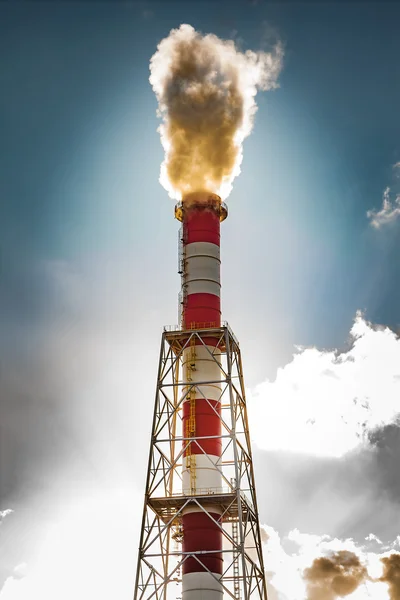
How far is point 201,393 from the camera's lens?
4844cm

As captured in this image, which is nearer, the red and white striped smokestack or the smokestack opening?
the red and white striped smokestack

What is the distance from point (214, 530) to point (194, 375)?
923cm

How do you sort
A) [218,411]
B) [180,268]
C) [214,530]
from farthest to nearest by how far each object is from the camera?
[180,268] → [218,411] → [214,530]

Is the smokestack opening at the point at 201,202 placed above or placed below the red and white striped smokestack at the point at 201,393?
above

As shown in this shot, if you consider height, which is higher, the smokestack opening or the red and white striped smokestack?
the smokestack opening

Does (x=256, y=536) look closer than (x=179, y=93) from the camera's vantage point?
Yes

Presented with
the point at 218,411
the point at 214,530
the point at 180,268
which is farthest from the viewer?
the point at 180,268

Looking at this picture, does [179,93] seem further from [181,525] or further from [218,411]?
[181,525]

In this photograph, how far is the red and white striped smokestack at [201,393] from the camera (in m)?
45.5

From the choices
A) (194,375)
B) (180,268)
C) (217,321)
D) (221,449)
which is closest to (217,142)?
(180,268)

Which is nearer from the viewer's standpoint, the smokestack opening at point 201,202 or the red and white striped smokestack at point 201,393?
the red and white striped smokestack at point 201,393

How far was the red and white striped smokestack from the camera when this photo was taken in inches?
1793

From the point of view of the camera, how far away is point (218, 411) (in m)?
49.3

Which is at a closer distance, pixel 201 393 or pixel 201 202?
pixel 201 393
